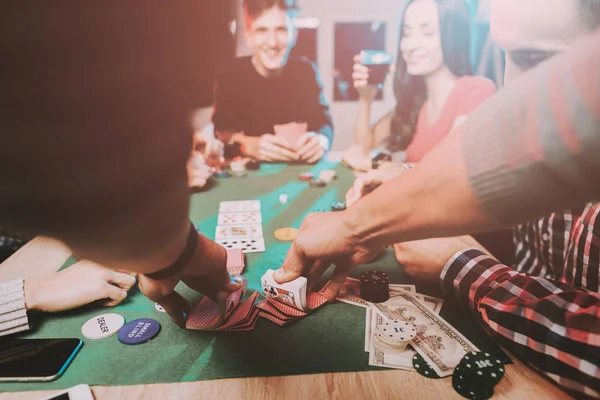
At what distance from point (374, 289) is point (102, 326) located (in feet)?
1.99

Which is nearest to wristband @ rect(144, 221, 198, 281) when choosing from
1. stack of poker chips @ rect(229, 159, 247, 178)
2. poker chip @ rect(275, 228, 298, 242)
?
poker chip @ rect(275, 228, 298, 242)

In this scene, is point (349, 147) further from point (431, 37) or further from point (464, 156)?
point (464, 156)

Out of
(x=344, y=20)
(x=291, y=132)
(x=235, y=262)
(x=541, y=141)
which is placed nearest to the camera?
(x=541, y=141)

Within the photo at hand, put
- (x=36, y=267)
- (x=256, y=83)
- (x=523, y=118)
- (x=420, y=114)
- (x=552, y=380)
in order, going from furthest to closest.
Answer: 1. (x=420, y=114)
2. (x=256, y=83)
3. (x=36, y=267)
4. (x=552, y=380)
5. (x=523, y=118)

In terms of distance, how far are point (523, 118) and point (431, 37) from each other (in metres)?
1.71

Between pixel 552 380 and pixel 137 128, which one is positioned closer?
pixel 137 128

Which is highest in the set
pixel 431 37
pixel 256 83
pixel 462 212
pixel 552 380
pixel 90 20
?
pixel 431 37

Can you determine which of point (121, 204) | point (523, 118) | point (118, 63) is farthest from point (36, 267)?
point (523, 118)

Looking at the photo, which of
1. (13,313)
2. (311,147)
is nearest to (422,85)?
(311,147)

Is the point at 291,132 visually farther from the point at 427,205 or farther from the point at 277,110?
the point at 427,205

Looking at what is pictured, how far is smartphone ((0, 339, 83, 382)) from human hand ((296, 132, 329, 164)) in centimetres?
143

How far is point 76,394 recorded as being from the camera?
0.74m

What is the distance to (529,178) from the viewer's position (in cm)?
53

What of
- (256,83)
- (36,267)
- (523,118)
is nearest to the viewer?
(523,118)
